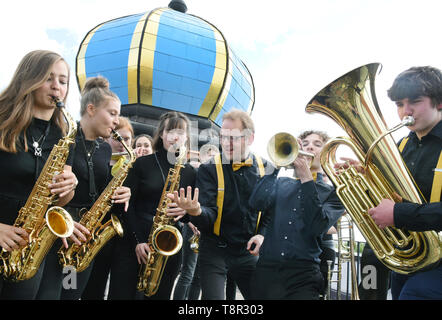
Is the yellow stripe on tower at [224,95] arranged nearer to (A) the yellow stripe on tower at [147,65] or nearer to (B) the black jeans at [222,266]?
(A) the yellow stripe on tower at [147,65]

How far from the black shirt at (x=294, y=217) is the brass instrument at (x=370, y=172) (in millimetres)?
247

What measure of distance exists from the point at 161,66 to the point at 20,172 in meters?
15.5

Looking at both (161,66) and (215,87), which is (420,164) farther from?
(161,66)

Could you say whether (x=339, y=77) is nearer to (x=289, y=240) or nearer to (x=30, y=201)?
(x=289, y=240)

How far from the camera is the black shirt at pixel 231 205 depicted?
10.7ft

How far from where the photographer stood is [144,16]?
62.8ft

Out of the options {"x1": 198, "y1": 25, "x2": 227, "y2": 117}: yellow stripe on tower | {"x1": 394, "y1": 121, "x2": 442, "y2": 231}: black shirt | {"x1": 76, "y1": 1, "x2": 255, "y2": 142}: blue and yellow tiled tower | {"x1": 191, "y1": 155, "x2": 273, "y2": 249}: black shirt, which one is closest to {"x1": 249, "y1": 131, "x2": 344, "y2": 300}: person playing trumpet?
{"x1": 191, "y1": 155, "x2": 273, "y2": 249}: black shirt

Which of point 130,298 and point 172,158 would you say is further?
point 172,158

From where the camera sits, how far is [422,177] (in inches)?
96.3

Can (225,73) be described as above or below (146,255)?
above

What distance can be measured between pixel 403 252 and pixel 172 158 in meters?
2.44

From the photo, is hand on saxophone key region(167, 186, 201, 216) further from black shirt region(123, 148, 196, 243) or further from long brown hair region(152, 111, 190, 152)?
long brown hair region(152, 111, 190, 152)
